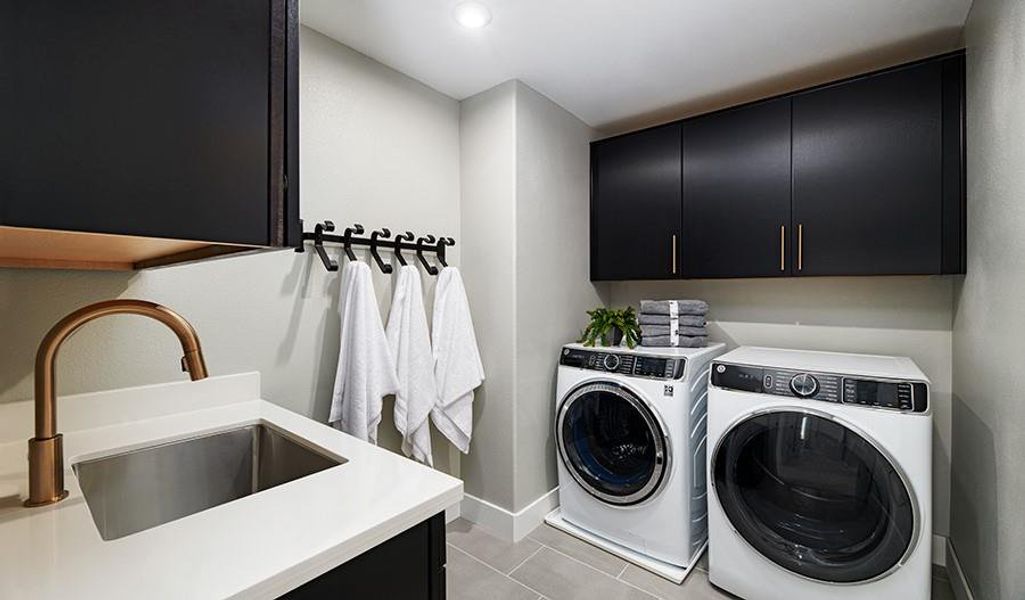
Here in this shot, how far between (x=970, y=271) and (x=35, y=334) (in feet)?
10.1

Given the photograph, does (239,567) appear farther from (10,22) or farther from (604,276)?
(604,276)

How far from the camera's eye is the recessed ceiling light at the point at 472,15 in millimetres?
1658

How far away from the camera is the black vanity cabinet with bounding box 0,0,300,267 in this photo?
480mm

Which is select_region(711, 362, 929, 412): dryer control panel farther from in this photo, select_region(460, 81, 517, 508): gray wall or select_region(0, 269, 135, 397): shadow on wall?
select_region(0, 269, 135, 397): shadow on wall

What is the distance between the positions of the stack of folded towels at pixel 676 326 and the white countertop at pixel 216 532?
64.8 inches

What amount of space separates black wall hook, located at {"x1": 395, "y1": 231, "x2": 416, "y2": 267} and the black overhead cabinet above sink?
121cm

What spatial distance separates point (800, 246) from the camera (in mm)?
2059

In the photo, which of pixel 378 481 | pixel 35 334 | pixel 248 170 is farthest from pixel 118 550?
pixel 35 334

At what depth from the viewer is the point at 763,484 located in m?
1.74

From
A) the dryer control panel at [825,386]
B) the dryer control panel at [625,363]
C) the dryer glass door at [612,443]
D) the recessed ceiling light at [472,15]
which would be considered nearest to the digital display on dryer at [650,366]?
the dryer control panel at [625,363]

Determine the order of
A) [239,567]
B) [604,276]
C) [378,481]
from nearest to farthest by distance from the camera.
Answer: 1. [239,567]
2. [378,481]
3. [604,276]

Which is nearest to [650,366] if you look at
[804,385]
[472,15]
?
[804,385]

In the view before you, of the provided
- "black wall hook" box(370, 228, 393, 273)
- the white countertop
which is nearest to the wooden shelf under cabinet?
the white countertop

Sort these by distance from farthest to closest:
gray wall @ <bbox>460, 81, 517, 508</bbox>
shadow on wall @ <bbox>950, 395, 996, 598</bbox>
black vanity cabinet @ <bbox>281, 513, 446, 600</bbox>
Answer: gray wall @ <bbox>460, 81, 517, 508</bbox>, shadow on wall @ <bbox>950, 395, 996, 598</bbox>, black vanity cabinet @ <bbox>281, 513, 446, 600</bbox>
